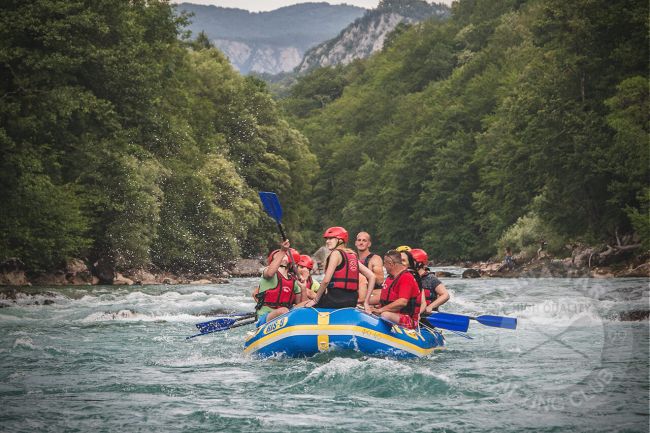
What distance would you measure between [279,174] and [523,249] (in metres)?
16.0

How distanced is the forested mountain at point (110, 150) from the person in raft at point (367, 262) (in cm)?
1562

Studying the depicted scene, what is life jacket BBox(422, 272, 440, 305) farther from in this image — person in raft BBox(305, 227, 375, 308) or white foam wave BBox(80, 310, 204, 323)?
white foam wave BBox(80, 310, 204, 323)

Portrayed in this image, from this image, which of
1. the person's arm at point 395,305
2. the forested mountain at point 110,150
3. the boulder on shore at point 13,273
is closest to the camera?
the person's arm at point 395,305

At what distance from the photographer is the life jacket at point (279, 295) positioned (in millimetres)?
12977

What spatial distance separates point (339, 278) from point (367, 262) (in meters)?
1.53

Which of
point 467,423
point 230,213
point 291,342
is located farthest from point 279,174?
point 467,423

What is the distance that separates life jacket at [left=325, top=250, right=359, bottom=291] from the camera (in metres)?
11.2

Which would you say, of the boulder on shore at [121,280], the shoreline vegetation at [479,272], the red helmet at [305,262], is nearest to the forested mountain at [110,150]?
the boulder on shore at [121,280]

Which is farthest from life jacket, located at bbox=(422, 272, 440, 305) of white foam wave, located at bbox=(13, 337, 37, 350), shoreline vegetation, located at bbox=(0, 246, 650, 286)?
shoreline vegetation, located at bbox=(0, 246, 650, 286)

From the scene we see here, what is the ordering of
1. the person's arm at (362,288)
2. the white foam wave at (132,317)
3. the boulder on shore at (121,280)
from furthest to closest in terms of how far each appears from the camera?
the boulder on shore at (121,280), the white foam wave at (132,317), the person's arm at (362,288)

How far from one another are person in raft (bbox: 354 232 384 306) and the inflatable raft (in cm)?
113

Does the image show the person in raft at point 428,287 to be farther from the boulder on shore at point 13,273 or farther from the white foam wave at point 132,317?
the boulder on shore at point 13,273

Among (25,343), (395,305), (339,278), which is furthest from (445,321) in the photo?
(25,343)

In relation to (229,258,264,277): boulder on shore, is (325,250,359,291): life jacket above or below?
above
